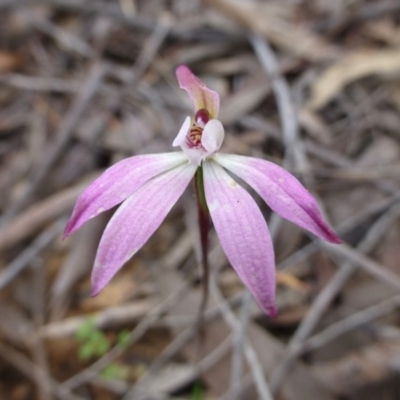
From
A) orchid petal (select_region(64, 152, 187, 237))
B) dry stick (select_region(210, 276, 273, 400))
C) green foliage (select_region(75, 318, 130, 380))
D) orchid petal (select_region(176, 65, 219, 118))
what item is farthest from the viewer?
green foliage (select_region(75, 318, 130, 380))

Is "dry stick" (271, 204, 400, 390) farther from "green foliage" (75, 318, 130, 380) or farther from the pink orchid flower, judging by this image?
the pink orchid flower

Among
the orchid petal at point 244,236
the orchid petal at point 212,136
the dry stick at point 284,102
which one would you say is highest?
the dry stick at point 284,102

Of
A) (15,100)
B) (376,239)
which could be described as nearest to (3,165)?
(15,100)

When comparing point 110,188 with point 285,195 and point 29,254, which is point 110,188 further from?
point 29,254

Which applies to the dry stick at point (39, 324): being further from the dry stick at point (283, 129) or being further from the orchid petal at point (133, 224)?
the orchid petal at point (133, 224)

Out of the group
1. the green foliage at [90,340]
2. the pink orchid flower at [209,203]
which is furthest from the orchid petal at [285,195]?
the green foliage at [90,340]

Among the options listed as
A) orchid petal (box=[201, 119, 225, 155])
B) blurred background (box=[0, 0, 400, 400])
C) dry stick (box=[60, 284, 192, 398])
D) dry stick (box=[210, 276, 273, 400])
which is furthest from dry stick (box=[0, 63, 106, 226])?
orchid petal (box=[201, 119, 225, 155])
